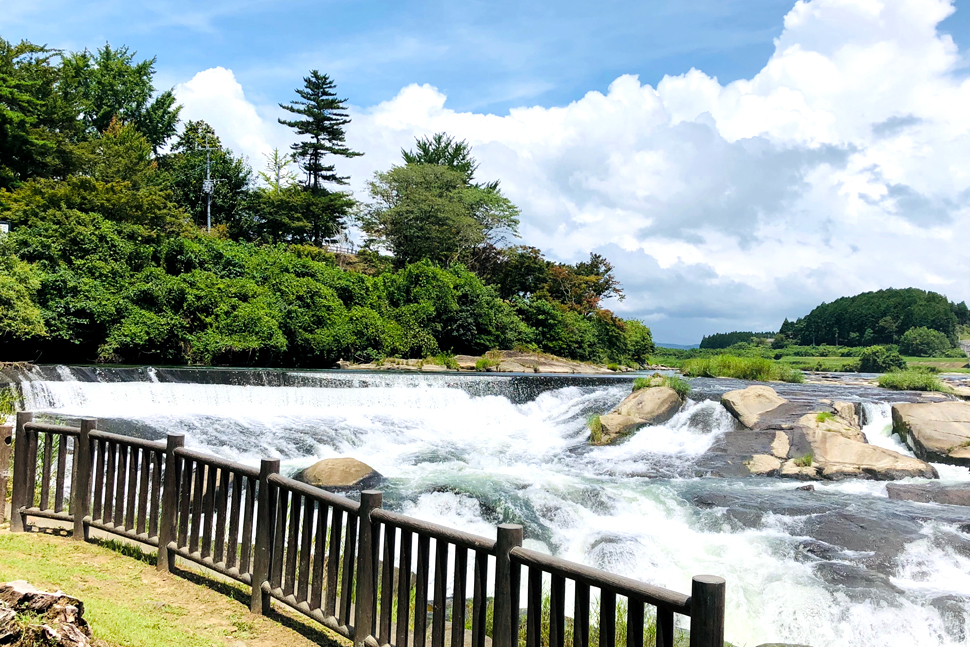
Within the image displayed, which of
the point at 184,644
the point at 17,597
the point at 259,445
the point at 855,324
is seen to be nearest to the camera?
the point at 17,597

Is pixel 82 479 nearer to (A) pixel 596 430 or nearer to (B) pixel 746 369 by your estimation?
(A) pixel 596 430

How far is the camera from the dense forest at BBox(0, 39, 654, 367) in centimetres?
2262

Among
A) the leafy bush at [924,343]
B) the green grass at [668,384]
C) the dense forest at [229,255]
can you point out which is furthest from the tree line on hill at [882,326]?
the green grass at [668,384]

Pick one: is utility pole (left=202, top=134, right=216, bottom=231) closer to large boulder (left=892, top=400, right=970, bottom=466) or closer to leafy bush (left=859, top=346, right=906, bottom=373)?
large boulder (left=892, top=400, right=970, bottom=466)

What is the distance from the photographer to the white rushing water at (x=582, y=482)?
660 cm

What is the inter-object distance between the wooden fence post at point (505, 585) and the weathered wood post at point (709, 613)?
3.24 ft

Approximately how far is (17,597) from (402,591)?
73.7 inches

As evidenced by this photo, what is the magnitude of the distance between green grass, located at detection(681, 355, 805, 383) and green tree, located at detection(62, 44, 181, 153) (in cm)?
3501

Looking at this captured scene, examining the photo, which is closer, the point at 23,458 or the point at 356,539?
the point at 356,539

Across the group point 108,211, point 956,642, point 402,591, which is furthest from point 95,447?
point 108,211

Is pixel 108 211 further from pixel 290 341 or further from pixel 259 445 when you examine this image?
pixel 259 445

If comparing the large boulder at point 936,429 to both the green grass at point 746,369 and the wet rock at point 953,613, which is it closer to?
the wet rock at point 953,613

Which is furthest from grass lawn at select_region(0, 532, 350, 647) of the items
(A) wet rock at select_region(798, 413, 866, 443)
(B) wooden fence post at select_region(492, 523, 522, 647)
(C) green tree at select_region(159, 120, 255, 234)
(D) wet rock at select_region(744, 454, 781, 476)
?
(C) green tree at select_region(159, 120, 255, 234)

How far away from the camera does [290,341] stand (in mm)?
27109
